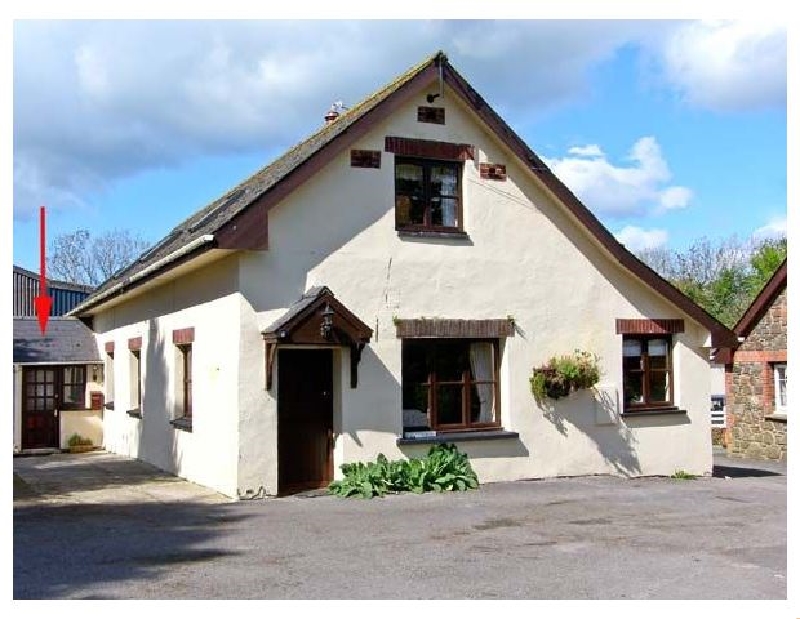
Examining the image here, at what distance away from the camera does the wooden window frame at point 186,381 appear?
15.5m

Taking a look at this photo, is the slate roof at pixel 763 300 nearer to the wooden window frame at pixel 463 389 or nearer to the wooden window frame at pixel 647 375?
the wooden window frame at pixel 647 375

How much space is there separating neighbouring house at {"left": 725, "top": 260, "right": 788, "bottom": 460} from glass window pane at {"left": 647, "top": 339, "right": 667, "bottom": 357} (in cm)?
693

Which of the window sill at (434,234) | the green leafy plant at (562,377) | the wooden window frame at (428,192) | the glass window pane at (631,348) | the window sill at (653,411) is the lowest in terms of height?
the window sill at (653,411)

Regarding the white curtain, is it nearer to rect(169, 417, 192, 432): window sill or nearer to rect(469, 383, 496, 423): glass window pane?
rect(469, 383, 496, 423): glass window pane

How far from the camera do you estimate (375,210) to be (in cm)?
1373

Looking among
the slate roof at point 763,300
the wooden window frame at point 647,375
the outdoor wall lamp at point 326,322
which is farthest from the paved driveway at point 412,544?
the slate roof at point 763,300

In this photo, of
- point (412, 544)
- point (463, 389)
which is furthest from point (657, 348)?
point (412, 544)

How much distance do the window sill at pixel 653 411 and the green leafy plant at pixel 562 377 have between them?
3.60 feet

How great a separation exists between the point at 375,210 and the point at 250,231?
2110 mm

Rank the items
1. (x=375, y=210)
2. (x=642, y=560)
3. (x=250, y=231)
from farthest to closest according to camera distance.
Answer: (x=375, y=210) → (x=250, y=231) → (x=642, y=560)

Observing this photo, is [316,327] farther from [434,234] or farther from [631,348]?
[631,348]
